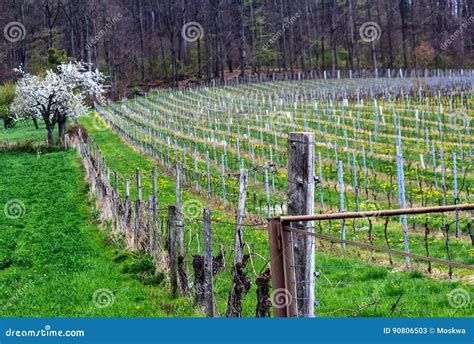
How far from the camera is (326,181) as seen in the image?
20.9 m

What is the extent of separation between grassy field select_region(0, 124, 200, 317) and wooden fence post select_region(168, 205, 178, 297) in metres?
0.21

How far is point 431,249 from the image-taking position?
1241 centimetres

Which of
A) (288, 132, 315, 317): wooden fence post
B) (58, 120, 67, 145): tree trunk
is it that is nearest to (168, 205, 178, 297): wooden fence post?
(288, 132, 315, 317): wooden fence post

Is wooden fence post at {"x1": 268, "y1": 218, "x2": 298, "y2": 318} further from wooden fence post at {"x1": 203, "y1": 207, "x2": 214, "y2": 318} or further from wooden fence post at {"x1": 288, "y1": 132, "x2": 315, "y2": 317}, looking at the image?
wooden fence post at {"x1": 203, "y1": 207, "x2": 214, "y2": 318}

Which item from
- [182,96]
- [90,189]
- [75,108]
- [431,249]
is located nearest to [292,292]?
[431,249]

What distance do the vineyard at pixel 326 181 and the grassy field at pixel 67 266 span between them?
1.83 feet

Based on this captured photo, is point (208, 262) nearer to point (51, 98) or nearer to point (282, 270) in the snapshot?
point (282, 270)

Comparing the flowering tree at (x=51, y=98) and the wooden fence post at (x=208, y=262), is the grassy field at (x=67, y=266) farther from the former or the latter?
the flowering tree at (x=51, y=98)

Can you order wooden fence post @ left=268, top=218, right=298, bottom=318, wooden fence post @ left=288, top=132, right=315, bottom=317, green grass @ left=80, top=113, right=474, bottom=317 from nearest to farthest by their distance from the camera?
wooden fence post @ left=268, top=218, right=298, bottom=318, wooden fence post @ left=288, top=132, right=315, bottom=317, green grass @ left=80, top=113, right=474, bottom=317

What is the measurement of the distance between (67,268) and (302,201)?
7.72m

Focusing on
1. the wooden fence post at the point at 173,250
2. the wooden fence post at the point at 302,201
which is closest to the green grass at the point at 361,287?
the wooden fence post at the point at 173,250

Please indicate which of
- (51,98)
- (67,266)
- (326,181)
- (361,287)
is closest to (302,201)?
(361,287)

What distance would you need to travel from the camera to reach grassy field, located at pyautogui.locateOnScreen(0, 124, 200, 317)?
9.08 m

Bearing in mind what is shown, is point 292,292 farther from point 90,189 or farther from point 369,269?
point 90,189
